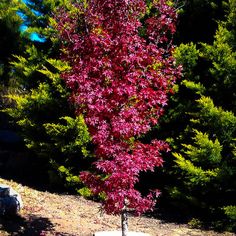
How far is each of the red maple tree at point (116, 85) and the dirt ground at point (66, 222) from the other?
2.01m

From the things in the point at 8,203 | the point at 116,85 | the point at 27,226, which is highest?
the point at 116,85

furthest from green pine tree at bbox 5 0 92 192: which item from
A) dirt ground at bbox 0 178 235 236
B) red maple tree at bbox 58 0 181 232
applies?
red maple tree at bbox 58 0 181 232

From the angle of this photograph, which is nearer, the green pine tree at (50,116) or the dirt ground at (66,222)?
the dirt ground at (66,222)

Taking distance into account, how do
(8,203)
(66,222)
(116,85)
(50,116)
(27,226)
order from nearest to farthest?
(116,85), (27,226), (8,203), (66,222), (50,116)

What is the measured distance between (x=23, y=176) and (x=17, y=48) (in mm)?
6761

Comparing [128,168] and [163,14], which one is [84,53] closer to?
[163,14]

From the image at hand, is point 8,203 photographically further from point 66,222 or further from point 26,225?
point 66,222

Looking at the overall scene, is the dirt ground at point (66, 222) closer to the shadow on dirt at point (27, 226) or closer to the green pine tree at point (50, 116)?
the shadow on dirt at point (27, 226)

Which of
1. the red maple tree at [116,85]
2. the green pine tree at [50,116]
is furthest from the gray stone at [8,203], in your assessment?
the green pine tree at [50,116]

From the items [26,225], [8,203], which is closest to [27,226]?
[26,225]

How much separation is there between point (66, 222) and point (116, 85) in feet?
12.0

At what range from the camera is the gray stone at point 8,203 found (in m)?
7.12

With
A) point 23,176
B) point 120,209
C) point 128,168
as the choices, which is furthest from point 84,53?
point 23,176

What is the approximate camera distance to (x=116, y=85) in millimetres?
5074
